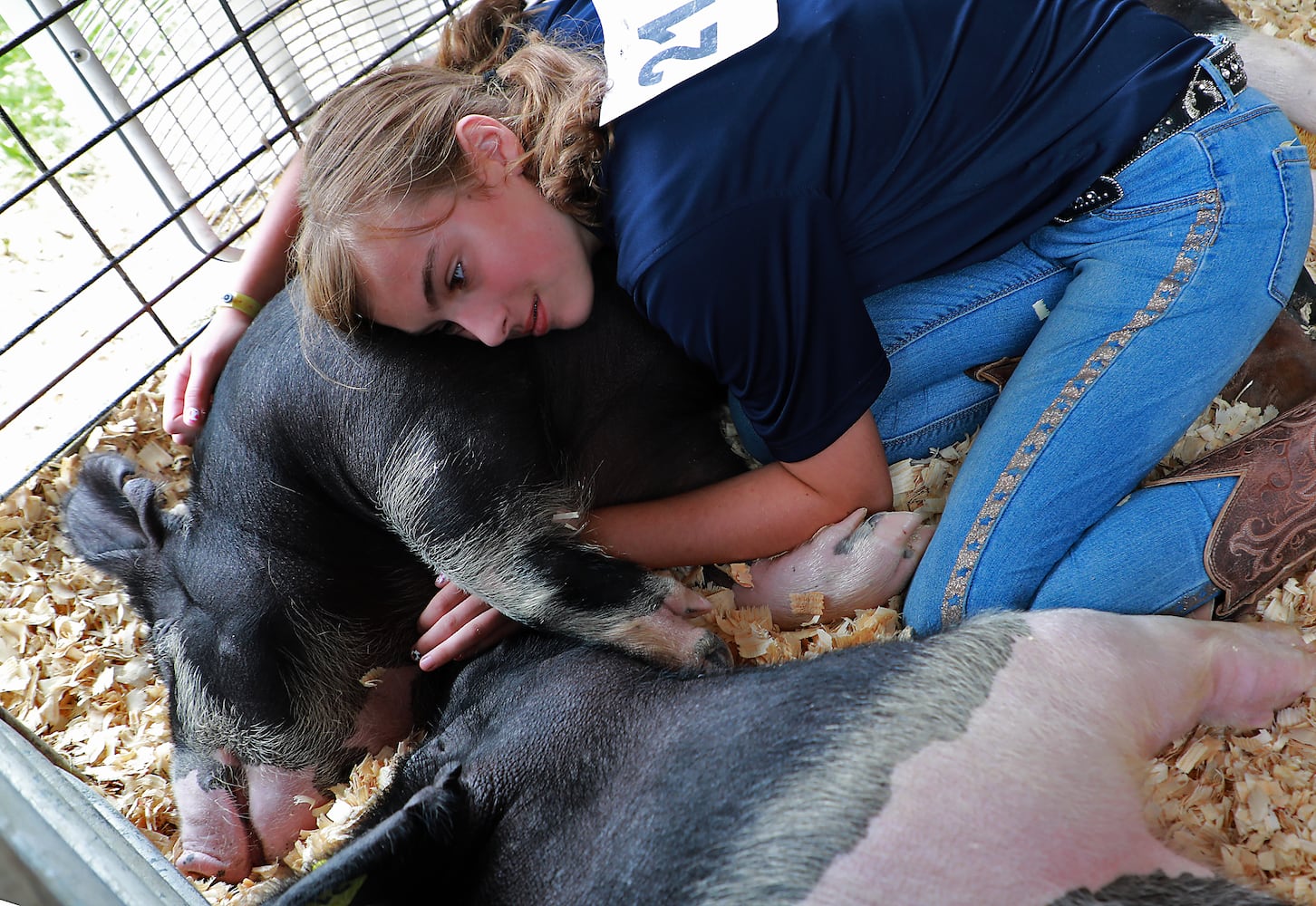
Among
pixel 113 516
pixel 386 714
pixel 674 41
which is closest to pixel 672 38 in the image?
pixel 674 41

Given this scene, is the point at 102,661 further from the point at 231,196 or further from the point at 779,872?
the point at 779,872

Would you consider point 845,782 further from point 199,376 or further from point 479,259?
point 199,376

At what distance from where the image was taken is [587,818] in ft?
4.28

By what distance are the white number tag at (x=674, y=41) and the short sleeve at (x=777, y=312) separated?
21 cm

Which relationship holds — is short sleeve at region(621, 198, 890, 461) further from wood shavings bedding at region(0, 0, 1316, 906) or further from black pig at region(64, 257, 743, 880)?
wood shavings bedding at region(0, 0, 1316, 906)

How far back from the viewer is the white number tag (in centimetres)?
143

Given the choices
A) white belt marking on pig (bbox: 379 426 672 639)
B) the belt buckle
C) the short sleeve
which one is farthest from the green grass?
the belt buckle

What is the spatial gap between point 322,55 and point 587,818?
80.8 inches

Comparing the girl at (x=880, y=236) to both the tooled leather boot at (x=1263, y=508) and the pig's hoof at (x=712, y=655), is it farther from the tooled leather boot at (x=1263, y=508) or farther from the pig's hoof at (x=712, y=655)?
the pig's hoof at (x=712, y=655)

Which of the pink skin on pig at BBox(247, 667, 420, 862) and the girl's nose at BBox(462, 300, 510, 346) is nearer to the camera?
the girl's nose at BBox(462, 300, 510, 346)

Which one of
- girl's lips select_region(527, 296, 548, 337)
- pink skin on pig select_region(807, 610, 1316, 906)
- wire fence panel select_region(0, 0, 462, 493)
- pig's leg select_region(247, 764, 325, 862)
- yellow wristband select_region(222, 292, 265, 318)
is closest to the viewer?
pink skin on pig select_region(807, 610, 1316, 906)

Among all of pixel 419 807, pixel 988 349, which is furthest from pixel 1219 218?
pixel 419 807

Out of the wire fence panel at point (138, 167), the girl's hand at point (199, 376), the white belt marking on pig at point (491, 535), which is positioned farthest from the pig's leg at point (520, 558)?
the wire fence panel at point (138, 167)

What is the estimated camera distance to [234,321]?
203 cm
